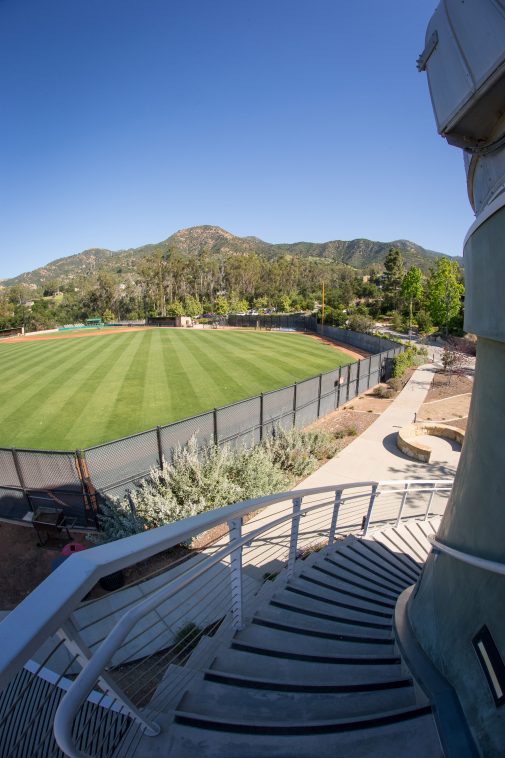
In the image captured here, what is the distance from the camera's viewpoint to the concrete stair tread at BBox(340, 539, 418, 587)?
5246 mm

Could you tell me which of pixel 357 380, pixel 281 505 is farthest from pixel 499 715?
pixel 357 380

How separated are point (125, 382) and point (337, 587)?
54.3ft

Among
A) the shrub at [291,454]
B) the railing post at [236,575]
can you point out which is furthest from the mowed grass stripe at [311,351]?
the railing post at [236,575]

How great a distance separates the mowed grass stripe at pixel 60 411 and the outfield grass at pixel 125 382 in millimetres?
34

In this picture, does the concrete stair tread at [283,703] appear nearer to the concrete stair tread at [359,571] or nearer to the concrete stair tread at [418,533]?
the concrete stair tread at [359,571]

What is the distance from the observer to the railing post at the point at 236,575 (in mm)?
2816

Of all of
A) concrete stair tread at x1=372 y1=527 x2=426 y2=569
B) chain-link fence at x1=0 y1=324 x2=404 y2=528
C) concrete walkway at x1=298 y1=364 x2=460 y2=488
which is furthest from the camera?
concrete walkway at x1=298 y1=364 x2=460 y2=488

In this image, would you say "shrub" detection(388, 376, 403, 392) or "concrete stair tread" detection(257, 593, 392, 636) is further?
"shrub" detection(388, 376, 403, 392)

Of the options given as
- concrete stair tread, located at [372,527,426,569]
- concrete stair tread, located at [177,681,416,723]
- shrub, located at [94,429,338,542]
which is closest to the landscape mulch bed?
shrub, located at [94,429,338,542]

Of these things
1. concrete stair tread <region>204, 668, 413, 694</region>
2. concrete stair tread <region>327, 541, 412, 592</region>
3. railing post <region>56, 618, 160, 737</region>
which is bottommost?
concrete stair tread <region>327, 541, 412, 592</region>

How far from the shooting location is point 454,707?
2.27 meters

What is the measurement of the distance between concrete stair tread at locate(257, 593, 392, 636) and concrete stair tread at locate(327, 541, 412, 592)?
1169mm

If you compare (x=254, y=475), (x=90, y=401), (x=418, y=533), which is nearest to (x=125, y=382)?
(x=90, y=401)

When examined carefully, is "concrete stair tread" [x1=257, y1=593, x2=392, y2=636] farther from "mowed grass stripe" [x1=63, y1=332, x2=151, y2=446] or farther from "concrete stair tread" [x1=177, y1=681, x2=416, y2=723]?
"mowed grass stripe" [x1=63, y1=332, x2=151, y2=446]
